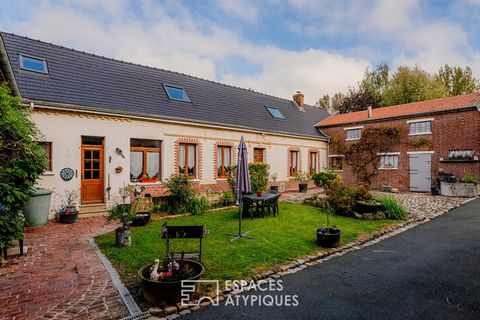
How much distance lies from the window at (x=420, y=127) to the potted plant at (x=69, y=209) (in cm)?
1907

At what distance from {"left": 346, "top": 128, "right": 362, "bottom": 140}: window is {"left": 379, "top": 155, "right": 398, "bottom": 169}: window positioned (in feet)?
7.49

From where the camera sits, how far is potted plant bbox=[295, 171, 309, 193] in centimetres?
1761

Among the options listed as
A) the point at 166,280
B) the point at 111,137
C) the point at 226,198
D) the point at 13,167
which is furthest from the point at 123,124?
the point at 166,280

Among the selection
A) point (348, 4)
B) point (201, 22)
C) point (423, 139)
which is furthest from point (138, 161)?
point (423, 139)

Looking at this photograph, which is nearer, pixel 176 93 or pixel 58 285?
pixel 58 285

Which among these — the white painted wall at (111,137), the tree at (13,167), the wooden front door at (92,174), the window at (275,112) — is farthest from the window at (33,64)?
the window at (275,112)

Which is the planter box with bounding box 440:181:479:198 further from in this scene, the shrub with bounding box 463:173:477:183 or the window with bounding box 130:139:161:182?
the window with bounding box 130:139:161:182

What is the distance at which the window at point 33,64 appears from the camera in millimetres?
10762

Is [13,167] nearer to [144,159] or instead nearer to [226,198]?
[144,159]

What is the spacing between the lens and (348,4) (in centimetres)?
914

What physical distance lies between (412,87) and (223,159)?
2589 cm

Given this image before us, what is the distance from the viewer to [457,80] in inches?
1222

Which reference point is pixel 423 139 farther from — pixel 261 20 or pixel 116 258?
pixel 116 258

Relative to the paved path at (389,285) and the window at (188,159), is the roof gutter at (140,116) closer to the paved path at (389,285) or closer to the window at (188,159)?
the window at (188,159)
